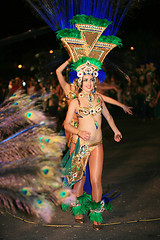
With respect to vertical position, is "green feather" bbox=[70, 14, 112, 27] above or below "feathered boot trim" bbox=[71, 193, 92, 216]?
above

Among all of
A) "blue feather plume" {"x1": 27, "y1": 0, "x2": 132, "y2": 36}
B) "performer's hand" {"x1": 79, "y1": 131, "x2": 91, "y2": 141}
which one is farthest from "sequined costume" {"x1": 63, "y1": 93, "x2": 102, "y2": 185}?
"blue feather plume" {"x1": 27, "y1": 0, "x2": 132, "y2": 36}

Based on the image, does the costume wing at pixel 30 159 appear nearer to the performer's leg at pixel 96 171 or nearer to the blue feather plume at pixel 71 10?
the performer's leg at pixel 96 171

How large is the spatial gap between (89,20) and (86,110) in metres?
1.10

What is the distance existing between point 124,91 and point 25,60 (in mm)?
16763

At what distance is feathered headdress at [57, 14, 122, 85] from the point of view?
16.1 feet

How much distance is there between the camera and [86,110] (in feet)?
15.9

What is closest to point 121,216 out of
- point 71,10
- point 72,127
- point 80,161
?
point 80,161

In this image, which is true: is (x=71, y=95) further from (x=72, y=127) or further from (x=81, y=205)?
(x=81, y=205)

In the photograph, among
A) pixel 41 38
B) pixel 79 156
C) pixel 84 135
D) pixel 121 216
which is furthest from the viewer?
pixel 41 38

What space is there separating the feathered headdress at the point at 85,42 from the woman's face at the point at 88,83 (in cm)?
6

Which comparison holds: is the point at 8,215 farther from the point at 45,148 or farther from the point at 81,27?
the point at 81,27

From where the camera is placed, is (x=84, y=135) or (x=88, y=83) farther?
(x=88, y=83)

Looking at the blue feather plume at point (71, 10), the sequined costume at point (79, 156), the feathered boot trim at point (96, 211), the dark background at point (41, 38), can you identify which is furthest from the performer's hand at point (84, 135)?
the dark background at point (41, 38)

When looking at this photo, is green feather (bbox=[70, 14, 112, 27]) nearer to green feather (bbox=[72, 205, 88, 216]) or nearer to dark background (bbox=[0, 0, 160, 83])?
dark background (bbox=[0, 0, 160, 83])
